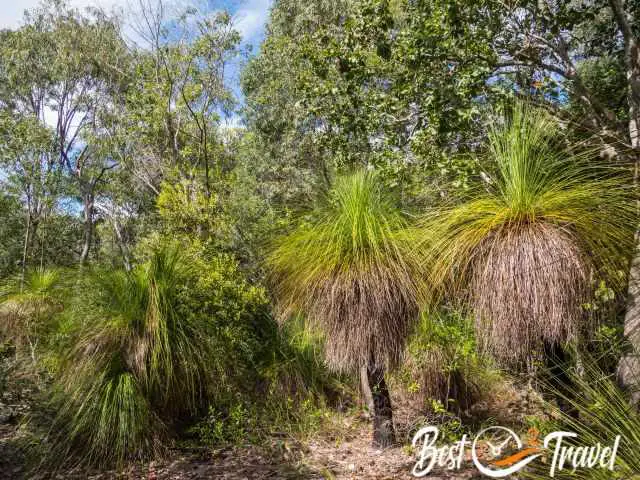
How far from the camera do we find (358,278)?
320cm

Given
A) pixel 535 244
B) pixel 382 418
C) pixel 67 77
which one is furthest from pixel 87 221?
pixel 535 244

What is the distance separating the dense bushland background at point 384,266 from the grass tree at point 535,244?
0.04ft

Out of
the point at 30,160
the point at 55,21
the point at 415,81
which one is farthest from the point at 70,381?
the point at 55,21

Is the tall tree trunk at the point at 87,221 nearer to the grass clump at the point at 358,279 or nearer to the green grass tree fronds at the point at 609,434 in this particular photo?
the grass clump at the point at 358,279

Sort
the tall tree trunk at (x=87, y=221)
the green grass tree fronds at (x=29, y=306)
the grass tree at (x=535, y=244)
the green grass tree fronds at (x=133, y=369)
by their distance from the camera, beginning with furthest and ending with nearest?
the tall tree trunk at (x=87, y=221)
the green grass tree fronds at (x=29, y=306)
the green grass tree fronds at (x=133, y=369)
the grass tree at (x=535, y=244)

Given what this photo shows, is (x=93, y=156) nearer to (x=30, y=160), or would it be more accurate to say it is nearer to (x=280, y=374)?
(x=30, y=160)

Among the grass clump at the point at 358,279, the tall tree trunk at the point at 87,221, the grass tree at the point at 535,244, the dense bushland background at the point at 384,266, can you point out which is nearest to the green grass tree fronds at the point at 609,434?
the dense bushland background at the point at 384,266

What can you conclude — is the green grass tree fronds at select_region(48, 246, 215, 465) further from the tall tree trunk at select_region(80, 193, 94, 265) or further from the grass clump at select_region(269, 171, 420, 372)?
the tall tree trunk at select_region(80, 193, 94, 265)

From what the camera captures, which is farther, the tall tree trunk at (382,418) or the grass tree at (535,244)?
the tall tree trunk at (382,418)

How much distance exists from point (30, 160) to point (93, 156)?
3.51 metres

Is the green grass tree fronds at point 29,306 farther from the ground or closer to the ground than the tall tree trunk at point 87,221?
closer to the ground

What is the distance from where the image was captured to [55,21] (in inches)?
523

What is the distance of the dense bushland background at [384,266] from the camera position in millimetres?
2297

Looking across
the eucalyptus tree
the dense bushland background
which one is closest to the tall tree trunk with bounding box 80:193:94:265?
the eucalyptus tree
